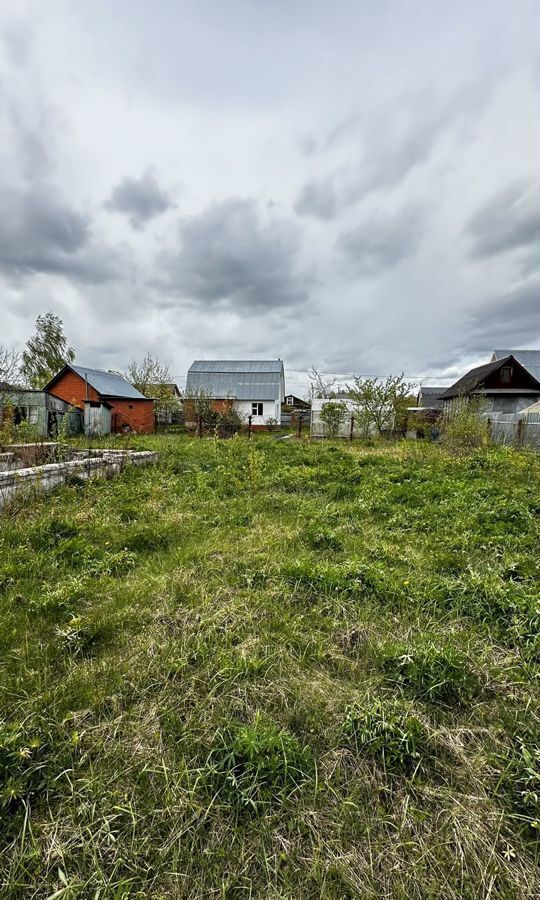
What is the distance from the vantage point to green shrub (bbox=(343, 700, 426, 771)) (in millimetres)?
1654

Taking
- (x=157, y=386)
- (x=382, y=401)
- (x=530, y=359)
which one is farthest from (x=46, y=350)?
(x=530, y=359)

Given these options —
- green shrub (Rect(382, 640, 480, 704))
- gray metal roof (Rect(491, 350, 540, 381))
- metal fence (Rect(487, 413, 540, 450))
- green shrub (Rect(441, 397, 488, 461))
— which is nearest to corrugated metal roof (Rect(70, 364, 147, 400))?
green shrub (Rect(441, 397, 488, 461))

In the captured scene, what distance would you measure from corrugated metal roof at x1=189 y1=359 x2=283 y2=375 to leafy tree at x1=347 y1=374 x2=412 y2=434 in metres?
14.9

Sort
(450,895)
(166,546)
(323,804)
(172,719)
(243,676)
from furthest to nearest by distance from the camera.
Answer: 1. (166,546)
2. (243,676)
3. (172,719)
4. (323,804)
5. (450,895)

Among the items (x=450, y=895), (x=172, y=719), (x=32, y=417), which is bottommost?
(x=450, y=895)

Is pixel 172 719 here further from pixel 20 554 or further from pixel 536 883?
pixel 20 554

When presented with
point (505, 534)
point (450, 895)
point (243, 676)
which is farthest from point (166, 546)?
point (505, 534)

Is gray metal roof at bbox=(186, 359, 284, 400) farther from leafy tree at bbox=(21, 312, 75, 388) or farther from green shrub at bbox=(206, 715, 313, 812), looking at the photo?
green shrub at bbox=(206, 715, 313, 812)

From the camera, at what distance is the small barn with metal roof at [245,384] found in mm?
30109

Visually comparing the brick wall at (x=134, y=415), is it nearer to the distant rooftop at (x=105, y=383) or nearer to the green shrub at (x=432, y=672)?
the distant rooftop at (x=105, y=383)

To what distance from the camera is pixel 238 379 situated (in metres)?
31.9

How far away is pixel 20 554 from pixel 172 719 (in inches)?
104

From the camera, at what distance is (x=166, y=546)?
13.0 feet

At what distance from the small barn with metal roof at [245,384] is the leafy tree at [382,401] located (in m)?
11.1
